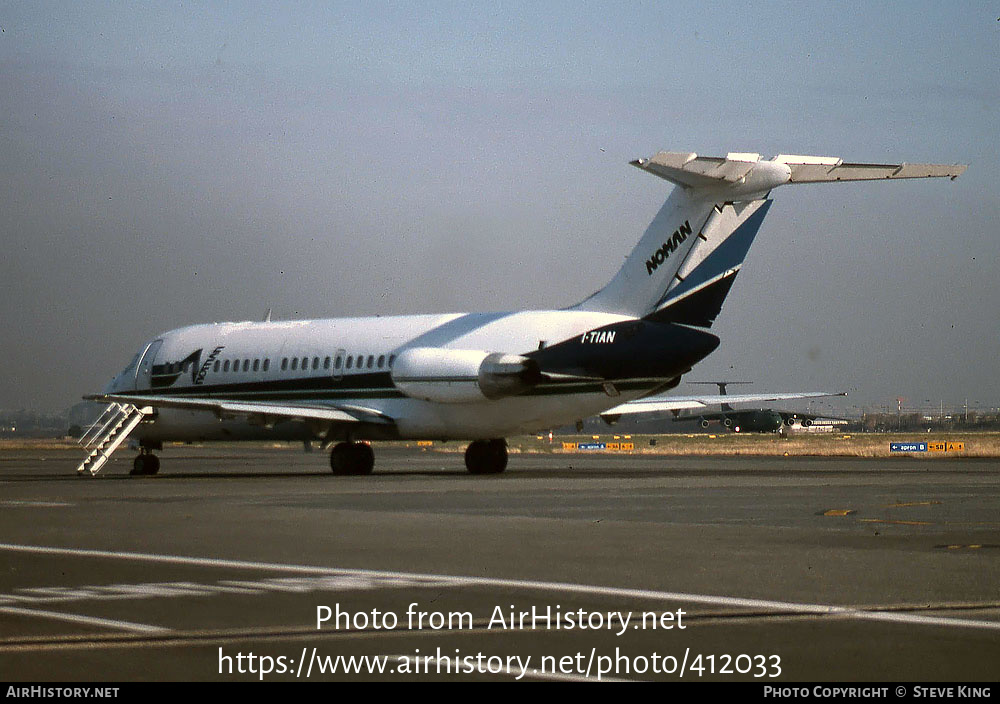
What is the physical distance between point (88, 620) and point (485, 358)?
25678 mm

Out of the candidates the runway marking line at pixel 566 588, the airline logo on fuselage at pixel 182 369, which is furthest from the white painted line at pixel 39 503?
the airline logo on fuselage at pixel 182 369

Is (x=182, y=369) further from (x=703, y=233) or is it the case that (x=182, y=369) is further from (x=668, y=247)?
(x=703, y=233)

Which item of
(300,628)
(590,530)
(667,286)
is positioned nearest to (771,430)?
(667,286)

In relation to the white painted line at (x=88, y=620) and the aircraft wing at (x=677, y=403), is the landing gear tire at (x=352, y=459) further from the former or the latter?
the white painted line at (x=88, y=620)

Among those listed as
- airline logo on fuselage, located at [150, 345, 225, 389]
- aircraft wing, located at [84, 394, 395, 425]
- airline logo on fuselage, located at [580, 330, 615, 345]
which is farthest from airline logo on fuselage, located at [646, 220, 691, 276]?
airline logo on fuselage, located at [150, 345, 225, 389]

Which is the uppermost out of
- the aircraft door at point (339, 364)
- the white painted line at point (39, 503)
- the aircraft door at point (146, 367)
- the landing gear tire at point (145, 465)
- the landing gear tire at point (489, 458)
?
the aircraft door at point (146, 367)

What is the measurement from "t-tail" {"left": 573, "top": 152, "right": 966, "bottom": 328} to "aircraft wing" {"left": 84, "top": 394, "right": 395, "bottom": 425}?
23.6 feet

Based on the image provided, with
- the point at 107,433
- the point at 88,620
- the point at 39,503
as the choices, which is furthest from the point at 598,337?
the point at 88,620

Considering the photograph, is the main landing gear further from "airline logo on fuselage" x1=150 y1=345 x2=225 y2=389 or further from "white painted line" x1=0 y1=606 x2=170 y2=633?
"white painted line" x1=0 y1=606 x2=170 y2=633

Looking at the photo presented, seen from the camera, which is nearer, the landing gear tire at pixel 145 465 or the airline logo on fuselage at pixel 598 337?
the airline logo on fuselage at pixel 598 337

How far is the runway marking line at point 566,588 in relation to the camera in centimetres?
946

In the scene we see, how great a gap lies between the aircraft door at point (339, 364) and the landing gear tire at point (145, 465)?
5679 mm

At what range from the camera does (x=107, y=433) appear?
131 feet

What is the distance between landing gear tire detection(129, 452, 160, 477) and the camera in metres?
39.6
